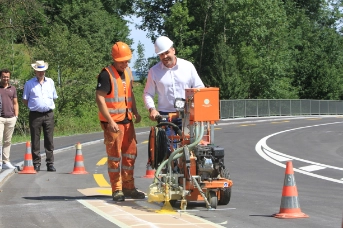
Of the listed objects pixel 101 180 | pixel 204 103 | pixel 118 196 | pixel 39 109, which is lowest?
pixel 101 180

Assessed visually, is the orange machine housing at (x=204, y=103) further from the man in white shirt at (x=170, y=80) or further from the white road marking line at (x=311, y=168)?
the white road marking line at (x=311, y=168)

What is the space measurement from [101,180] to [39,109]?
106 inches

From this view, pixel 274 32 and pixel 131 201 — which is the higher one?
pixel 274 32

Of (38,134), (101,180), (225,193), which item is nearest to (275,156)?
(38,134)

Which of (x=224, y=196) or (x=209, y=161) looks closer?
(x=209, y=161)

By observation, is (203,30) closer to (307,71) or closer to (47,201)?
(307,71)

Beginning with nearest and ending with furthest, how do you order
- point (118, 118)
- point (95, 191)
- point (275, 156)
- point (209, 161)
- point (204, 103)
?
point (209, 161)
point (204, 103)
point (118, 118)
point (95, 191)
point (275, 156)

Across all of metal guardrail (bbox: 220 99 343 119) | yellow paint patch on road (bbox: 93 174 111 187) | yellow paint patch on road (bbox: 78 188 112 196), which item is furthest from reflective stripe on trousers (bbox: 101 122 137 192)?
metal guardrail (bbox: 220 99 343 119)

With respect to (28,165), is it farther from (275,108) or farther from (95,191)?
(275,108)

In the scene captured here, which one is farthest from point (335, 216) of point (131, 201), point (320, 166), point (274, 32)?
point (274, 32)

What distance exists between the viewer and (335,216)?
9086 millimetres

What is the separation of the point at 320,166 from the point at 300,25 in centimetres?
7276

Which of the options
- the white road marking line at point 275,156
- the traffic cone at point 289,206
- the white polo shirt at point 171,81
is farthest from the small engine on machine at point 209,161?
the white road marking line at point 275,156

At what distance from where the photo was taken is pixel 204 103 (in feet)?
31.7
